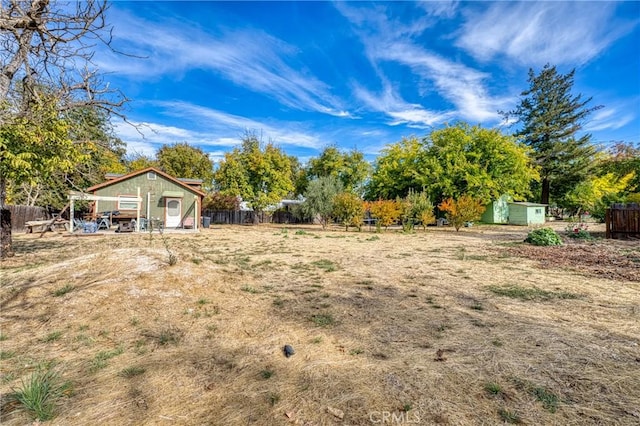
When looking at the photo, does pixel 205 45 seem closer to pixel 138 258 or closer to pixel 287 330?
pixel 138 258

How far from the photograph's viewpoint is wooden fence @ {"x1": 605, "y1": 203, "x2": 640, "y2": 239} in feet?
39.8

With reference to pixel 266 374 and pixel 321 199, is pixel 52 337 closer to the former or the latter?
pixel 266 374

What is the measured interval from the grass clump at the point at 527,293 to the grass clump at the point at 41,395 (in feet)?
18.3

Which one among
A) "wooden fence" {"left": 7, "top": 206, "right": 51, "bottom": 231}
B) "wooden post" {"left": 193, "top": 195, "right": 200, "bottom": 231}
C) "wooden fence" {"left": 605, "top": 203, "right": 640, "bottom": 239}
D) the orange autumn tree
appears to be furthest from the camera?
"wooden post" {"left": 193, "top": 195, "right": 200, "bottom": 231}

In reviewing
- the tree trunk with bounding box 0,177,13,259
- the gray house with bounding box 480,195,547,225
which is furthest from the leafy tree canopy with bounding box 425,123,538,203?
the tree trunk with bounding box 0,177,13,259

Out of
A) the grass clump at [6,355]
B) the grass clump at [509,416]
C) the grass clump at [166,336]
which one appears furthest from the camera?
the grass clump at [166,336]

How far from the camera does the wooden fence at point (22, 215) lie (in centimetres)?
1599

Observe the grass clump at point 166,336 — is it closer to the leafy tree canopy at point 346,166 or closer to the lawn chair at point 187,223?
the lawn chair at point 187,223

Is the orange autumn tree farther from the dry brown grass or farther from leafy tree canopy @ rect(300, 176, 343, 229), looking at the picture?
the dry brown grass

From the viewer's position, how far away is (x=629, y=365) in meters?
2.53

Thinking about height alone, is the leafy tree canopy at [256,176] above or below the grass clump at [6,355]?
above

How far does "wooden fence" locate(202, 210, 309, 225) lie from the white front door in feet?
29.6

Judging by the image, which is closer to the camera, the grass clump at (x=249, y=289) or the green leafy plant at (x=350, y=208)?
the grass clump at (x=249, y=289)

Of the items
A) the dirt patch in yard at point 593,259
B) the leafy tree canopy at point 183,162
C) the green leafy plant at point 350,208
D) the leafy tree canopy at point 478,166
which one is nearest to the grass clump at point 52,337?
the dirt patch in yard at point 593,259
